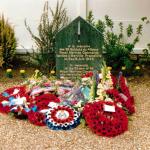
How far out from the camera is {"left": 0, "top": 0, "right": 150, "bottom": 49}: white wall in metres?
6.95

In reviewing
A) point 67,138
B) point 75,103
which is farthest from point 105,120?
point 75,103

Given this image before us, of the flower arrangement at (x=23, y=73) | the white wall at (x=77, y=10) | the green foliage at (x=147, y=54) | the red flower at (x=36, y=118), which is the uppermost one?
the white wall at (x=77, y=10)

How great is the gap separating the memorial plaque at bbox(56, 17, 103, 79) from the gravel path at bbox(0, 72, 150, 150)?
1.11 meters

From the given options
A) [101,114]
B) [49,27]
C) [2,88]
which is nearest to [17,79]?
[2,88]

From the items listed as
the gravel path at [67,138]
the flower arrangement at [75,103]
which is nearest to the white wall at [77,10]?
the flower arrangement at [75,103]

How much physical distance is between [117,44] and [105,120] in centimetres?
211

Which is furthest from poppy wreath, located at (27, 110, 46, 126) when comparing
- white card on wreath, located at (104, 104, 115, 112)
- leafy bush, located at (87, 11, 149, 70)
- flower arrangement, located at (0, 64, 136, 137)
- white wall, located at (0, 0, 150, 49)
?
white wall, located at (0, 0, 150, 49)

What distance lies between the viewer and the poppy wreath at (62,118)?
198 inches

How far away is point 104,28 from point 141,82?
1.00 metres

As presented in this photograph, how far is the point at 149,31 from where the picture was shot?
23.0ft

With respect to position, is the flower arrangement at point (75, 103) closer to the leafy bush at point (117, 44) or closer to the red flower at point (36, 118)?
the red flower at point (36, 118)

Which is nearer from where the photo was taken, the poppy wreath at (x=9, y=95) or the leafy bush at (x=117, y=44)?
the poppy wreath at (x=9, y=95)

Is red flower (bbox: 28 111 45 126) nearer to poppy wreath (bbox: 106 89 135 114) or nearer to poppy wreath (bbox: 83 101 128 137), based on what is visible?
poppy wreath (bbox: 83 101 128 137)

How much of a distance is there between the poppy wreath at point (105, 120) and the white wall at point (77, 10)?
89.0 inches
